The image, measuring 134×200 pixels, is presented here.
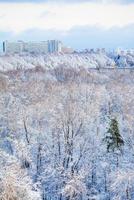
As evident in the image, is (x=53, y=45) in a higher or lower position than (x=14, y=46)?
higher

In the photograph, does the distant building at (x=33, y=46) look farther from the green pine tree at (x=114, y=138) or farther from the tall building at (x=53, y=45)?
the green pine tree at (x=114, y=138)

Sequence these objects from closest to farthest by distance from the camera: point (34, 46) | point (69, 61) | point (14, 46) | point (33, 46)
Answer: point (69, 61) < point (14, 46) < point (33, 46) < point (34, 46)

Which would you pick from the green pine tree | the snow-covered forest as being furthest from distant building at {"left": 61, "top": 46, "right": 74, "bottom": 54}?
the green pine tree

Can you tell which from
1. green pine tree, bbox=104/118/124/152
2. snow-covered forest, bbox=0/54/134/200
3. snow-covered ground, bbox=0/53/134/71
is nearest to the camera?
snow-covered forest, bbox=0/54/134/200

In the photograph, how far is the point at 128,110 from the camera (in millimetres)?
59688

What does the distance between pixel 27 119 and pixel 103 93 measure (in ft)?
77.9

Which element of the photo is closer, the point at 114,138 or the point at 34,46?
the point at 114,138

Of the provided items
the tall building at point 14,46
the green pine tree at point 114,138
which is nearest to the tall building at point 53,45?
the tall building at point 14,46

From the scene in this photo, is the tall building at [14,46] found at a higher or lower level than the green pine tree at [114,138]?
lower

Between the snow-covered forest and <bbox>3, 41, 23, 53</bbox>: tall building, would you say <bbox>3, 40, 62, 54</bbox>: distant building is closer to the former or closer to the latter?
<bbox>3, 41, 23, 53</bbox>: tall building

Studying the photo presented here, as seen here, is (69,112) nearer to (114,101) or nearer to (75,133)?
(75,133)

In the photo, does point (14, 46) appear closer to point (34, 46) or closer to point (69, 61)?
point (34, 46)

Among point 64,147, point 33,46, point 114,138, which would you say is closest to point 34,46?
point 33,46

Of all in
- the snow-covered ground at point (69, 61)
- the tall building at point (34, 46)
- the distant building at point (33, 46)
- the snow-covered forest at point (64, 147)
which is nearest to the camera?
the snow-covered forest at point (64, 147)
